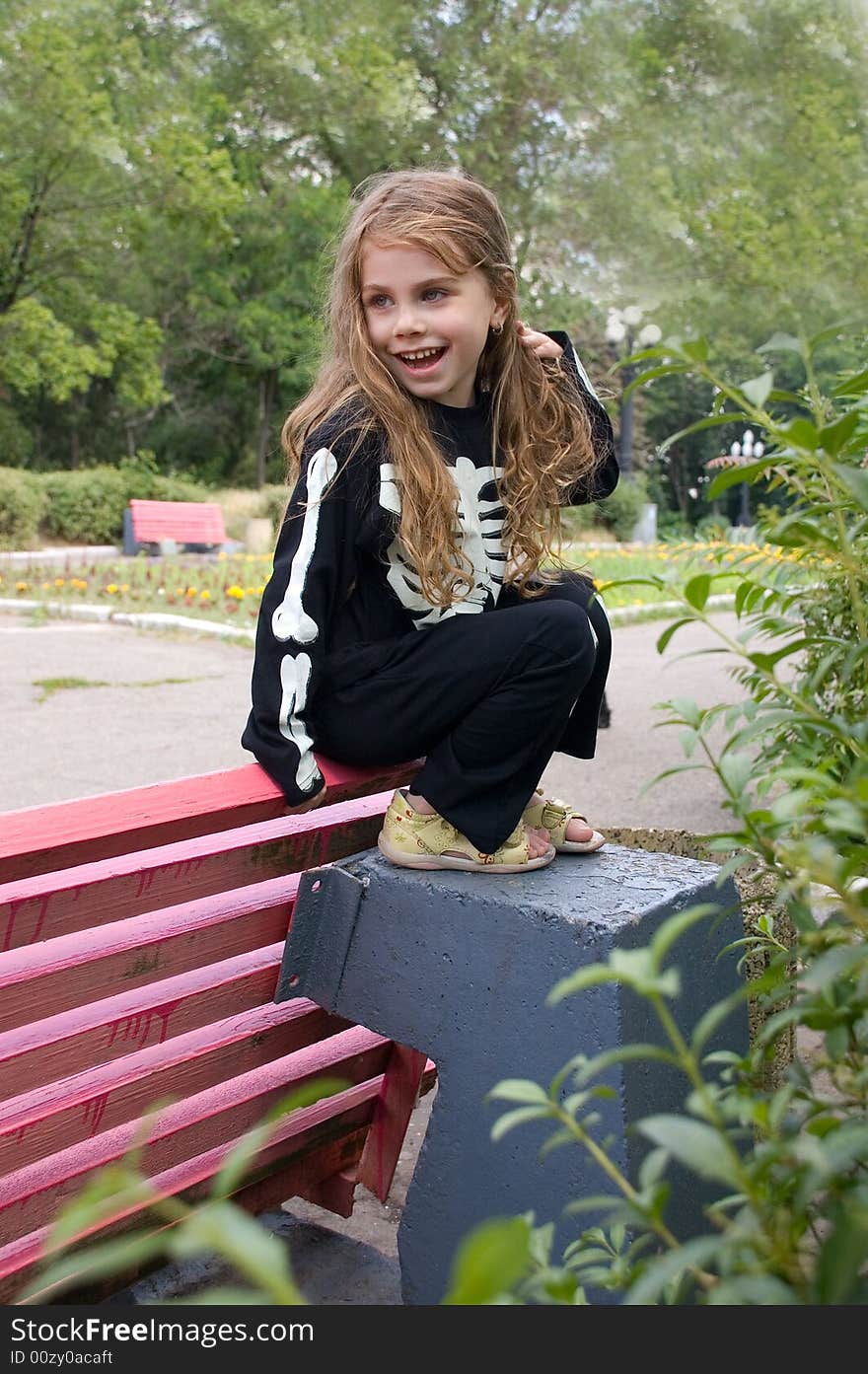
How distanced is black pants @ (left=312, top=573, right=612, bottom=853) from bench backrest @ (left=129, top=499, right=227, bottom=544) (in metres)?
14.1

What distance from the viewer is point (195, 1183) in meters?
1.85

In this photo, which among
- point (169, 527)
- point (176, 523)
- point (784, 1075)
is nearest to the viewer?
point (784, 1075)

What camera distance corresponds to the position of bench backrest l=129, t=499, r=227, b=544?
1570cm

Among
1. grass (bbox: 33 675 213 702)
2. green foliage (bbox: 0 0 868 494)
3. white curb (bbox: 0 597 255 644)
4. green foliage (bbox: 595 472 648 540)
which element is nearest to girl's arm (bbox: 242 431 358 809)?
grass (bbox: 33 675 213 702)

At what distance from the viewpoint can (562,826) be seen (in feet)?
6.96

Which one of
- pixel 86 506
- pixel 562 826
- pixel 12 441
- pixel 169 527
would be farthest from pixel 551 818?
pixel 12 441

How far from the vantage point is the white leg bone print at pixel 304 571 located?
6.47 feet

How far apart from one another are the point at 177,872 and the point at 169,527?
1469 centimetres

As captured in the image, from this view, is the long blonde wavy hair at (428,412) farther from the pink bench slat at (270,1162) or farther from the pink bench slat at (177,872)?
the pink bench slat at (270,1162)

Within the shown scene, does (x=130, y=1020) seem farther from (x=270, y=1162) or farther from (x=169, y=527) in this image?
(x=169, y=527)

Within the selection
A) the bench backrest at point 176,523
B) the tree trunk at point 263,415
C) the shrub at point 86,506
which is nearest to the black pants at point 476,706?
the bench backrest at point 176,523

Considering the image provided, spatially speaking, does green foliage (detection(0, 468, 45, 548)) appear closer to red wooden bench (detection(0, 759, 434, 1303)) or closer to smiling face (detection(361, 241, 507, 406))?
smiling face (detection(361, 241, 507, 406))

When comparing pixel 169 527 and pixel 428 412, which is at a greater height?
pixel 428 412

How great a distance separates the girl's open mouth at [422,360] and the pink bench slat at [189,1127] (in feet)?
3.79
